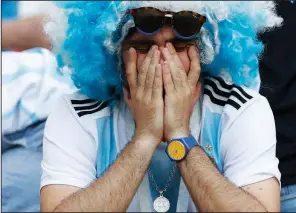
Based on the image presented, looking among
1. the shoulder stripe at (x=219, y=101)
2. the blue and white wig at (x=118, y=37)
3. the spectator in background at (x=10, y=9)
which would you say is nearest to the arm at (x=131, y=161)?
the blue and white wig at (x=118, y=37)

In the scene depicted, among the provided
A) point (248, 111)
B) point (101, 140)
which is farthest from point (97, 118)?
point (248, 111)

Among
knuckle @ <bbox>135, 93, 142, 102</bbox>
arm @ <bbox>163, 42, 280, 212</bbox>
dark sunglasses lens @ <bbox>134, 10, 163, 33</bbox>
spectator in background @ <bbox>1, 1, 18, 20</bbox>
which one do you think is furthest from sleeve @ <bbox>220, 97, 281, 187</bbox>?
spectator in background @ <bbox>1, 1, 18, 20</bbox>

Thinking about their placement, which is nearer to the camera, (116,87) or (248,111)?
(248,111)

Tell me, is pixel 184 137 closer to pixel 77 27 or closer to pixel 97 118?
pixel 97 118

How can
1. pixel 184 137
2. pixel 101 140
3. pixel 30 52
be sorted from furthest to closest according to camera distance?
pixel 30 52, pixel 101 140, pixel 184 137

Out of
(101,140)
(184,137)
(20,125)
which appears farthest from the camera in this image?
(20,125)

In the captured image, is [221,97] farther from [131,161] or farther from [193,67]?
[131,161]

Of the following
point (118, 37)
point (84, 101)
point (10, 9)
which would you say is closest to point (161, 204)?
point (84, 101)

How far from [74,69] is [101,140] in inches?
11.9

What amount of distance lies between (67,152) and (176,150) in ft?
1.28

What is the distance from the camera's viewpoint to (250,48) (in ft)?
7.41

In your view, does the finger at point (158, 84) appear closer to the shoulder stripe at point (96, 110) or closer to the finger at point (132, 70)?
the finger at point (132, 70)

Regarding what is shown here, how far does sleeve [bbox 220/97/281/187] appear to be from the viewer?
2006 millimetres

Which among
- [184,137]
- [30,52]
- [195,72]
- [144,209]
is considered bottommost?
[144,209]
